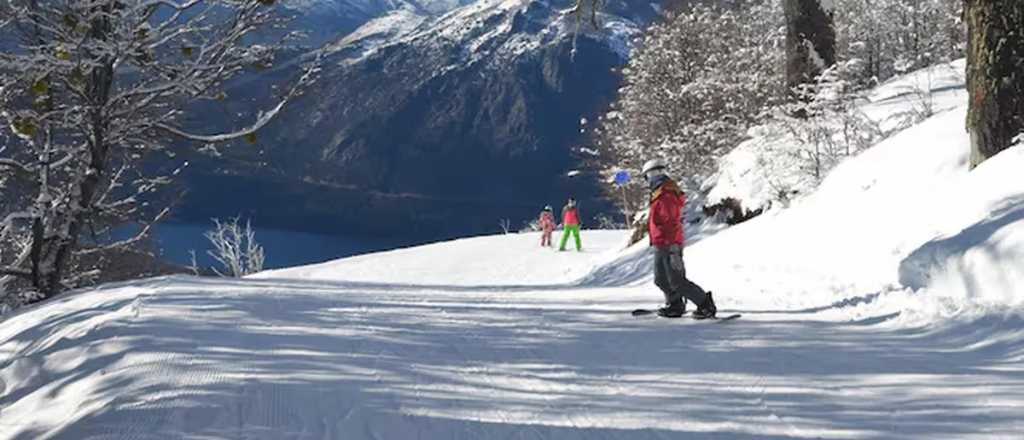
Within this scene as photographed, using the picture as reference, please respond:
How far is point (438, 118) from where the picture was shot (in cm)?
15962

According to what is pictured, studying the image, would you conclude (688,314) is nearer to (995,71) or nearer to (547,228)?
(995,71)

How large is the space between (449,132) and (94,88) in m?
151

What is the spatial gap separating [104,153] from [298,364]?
4.26 metres

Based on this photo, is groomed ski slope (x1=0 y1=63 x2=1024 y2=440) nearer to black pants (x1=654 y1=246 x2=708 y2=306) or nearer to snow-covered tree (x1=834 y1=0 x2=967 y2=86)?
→ black pants (x1=654 y1=246 x2=708 y2=306)

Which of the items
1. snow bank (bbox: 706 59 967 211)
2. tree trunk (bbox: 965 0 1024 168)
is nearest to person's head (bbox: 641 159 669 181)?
tree trunk (bbox: 965 0 1024 168)

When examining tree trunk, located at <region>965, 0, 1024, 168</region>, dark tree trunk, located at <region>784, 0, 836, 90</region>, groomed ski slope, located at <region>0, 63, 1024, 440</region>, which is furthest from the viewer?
dark tree trunk, located at <region>784, 0, 836, 90</region>

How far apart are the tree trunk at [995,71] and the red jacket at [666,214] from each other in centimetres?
316

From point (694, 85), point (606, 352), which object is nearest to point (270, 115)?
point (606, 352)

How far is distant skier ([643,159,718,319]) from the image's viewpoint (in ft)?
24.8

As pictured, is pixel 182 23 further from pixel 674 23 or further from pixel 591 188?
pixel 591 188

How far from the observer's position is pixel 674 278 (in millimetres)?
7551

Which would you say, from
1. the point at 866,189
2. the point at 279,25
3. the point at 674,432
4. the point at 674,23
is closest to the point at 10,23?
the point at 279,25

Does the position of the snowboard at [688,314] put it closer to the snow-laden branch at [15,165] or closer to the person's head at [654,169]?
the person's head at [654,169]

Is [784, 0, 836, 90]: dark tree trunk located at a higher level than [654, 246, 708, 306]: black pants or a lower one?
higher
